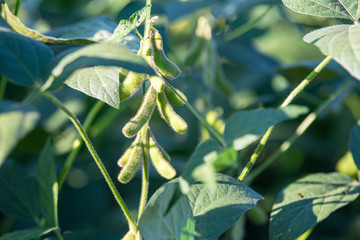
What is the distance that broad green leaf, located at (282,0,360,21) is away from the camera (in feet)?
2.29

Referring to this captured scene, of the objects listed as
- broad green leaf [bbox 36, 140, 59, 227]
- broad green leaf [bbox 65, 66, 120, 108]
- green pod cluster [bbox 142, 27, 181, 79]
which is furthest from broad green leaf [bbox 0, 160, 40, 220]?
green pod cluster [bbox 142, 27, 181, 79]

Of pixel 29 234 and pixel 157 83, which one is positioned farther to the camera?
pixel 29 234

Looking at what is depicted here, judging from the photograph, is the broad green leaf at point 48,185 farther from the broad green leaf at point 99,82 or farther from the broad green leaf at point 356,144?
the broad green leaf at point 356,144

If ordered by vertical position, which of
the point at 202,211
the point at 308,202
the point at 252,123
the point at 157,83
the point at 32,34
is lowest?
the point at 308,202

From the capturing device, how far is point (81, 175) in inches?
52.5

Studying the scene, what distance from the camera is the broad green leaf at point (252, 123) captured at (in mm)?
571

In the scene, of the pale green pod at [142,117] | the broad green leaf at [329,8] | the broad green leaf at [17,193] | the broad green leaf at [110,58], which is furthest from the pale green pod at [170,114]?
the broad green leaf at [17,193]

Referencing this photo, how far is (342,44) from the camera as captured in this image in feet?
1.90

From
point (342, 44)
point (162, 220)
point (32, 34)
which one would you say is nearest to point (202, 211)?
point (162, 220)

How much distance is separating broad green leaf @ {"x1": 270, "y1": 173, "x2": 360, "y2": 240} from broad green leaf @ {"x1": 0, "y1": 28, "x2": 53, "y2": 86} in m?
0.49

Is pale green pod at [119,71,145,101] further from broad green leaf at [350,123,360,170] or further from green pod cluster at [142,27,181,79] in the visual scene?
broad green leaf at [350,123,360,170]

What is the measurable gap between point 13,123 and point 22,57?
0.62 feet

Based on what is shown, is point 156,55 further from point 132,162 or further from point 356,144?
point 356,144

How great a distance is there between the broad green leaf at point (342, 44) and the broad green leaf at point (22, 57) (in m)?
0.47
